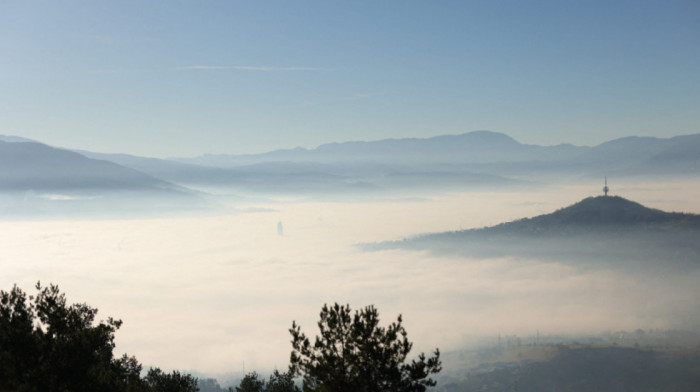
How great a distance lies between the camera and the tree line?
38469 millimetres

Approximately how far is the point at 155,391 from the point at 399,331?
24300 mm

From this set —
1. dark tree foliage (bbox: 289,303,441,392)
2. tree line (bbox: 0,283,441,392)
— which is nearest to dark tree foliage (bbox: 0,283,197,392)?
tree line (bbox: 0,283,441,392)

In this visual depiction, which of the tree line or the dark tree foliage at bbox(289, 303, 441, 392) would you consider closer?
the tree line

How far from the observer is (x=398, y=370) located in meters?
42.2

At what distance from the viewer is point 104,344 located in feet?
139

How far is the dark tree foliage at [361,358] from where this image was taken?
1631 inches

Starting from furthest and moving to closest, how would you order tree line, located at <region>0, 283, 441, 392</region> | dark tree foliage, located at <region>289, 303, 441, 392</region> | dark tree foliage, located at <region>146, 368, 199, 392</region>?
dark tree foliage, located at <region>146, 368, 199, 392</region>
dark tree foliage, located at <region>289, 303, 441, 392</region>
tree line, located at <region>0, 283, 441, 392</region>

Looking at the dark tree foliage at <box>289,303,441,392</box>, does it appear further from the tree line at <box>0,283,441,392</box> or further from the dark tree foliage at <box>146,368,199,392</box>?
the dark tree foliage at <box>146,368,199,392</box>

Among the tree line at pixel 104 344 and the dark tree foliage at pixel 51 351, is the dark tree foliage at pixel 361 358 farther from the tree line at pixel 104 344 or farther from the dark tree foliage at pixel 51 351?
the dark tree foliage at pixel 51 351

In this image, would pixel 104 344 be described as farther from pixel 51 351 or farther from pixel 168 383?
pixel 168 383

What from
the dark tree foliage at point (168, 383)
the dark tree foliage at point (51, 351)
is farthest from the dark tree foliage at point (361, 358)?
the dark tree foliage at point (168, 383)

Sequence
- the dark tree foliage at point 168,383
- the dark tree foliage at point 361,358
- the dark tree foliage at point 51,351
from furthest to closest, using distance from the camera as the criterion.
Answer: the dark tree foliage at point 168,383 → the dark tree foliage at point 361,358 → the dark tree foliage at point 51,351

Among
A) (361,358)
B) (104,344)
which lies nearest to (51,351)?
(104,344)

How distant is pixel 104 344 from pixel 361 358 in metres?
17.6
